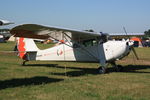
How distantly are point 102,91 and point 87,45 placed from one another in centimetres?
597

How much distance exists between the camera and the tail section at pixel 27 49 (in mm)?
16047

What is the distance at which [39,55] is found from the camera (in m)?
15.8

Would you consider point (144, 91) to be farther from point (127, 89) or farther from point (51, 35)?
point (51, 35)

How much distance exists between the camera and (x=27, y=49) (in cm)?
1620

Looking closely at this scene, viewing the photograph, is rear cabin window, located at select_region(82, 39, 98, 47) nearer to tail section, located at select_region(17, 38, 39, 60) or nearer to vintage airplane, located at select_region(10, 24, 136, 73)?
vintage airplane, located at select_region(10, 24, 136, 73)

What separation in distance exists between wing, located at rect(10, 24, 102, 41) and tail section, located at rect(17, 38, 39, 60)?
Result: 332cm

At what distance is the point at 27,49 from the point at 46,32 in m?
4.90

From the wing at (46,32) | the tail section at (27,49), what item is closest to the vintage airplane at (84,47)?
the wing at (46,32)

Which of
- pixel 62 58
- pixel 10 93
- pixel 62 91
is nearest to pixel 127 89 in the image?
pixel 62 91

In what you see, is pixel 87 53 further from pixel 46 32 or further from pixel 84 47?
pixel 46 32

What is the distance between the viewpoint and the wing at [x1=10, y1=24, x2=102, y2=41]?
9784 millimetres

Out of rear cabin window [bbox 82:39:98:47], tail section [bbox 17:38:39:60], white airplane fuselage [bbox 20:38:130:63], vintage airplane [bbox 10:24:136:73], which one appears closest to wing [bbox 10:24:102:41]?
vintage airplane [bbox 10:24:136:73]

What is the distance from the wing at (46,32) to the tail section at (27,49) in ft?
10.9

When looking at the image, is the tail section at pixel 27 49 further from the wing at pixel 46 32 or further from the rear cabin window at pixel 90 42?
the rear cabin window at pixel 90 42
